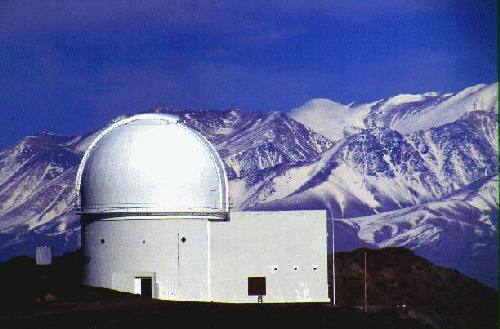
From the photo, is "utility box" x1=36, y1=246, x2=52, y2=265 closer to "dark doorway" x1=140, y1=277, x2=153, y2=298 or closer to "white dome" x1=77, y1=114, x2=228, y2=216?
"white dome" x1=77, y1=114, x2=228, y2=216

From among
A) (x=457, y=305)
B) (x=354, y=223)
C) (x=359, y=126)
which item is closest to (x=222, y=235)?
(x=457, y=305)

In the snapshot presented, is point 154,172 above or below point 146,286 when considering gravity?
above

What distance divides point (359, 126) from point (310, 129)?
7181 mm

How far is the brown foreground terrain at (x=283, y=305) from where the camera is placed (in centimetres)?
3167

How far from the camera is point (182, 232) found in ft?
136

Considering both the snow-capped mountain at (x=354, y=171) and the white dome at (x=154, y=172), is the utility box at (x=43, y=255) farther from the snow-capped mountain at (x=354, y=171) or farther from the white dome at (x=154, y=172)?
the snow-capped mountain at (x=354, y=171)

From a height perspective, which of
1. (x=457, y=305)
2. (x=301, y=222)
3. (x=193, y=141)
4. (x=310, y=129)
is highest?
(x=310, y=129)

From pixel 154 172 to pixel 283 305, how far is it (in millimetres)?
6839

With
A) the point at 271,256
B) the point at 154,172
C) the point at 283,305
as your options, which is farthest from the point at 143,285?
the point at 283,305

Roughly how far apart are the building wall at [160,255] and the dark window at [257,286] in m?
1.55

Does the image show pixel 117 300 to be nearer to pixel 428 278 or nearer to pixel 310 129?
pixel 428 278

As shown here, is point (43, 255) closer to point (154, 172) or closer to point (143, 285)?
A: point (143, 285)

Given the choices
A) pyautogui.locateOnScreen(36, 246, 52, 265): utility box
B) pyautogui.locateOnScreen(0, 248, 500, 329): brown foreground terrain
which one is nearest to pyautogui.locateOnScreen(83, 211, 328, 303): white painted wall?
pyautogui.locateOnScreen(0, 248, 500, 329): brown foreground terrain

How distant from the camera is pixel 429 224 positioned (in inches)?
4225
